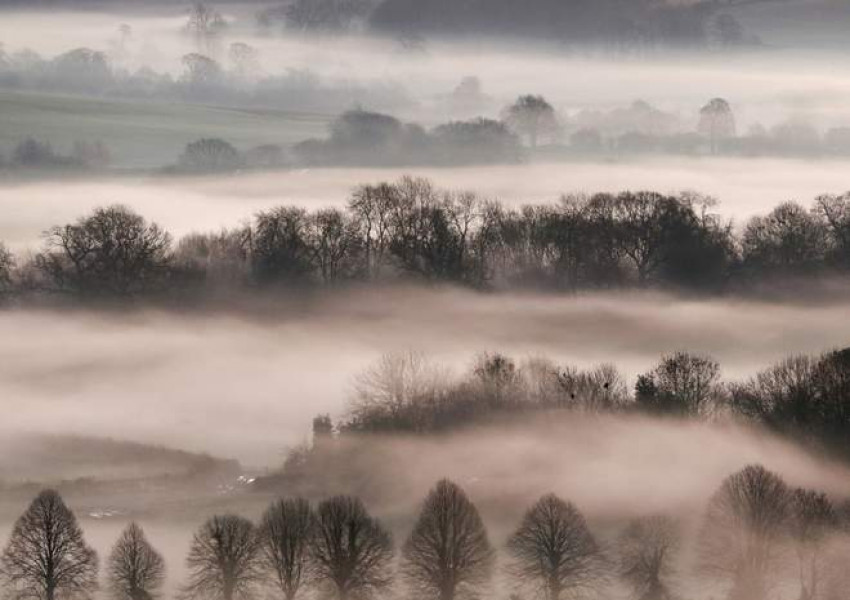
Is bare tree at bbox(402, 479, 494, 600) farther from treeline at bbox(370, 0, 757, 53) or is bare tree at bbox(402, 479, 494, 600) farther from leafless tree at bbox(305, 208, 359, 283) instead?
treeline at bbox(370, 0, 757, 53)

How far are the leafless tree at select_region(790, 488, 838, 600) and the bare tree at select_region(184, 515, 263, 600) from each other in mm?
9196

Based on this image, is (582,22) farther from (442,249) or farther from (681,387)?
(681,387)

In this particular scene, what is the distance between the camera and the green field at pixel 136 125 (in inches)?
2847

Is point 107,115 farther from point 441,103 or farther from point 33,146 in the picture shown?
point 441,103

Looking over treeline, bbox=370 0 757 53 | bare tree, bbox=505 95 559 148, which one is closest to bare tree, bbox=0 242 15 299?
bare tree, bbox=505 95 559 148

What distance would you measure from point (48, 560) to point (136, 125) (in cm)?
3346

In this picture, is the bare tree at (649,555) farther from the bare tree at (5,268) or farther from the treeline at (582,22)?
the treeline at (582,22)

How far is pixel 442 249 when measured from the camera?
63.0 metres

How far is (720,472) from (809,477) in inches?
63.9

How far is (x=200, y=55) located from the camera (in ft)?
260

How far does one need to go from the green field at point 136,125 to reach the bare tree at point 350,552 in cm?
2996

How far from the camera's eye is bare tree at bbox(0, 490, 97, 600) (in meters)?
41.5

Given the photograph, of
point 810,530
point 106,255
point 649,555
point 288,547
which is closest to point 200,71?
point 106,255

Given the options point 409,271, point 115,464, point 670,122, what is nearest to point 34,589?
point 115,464
